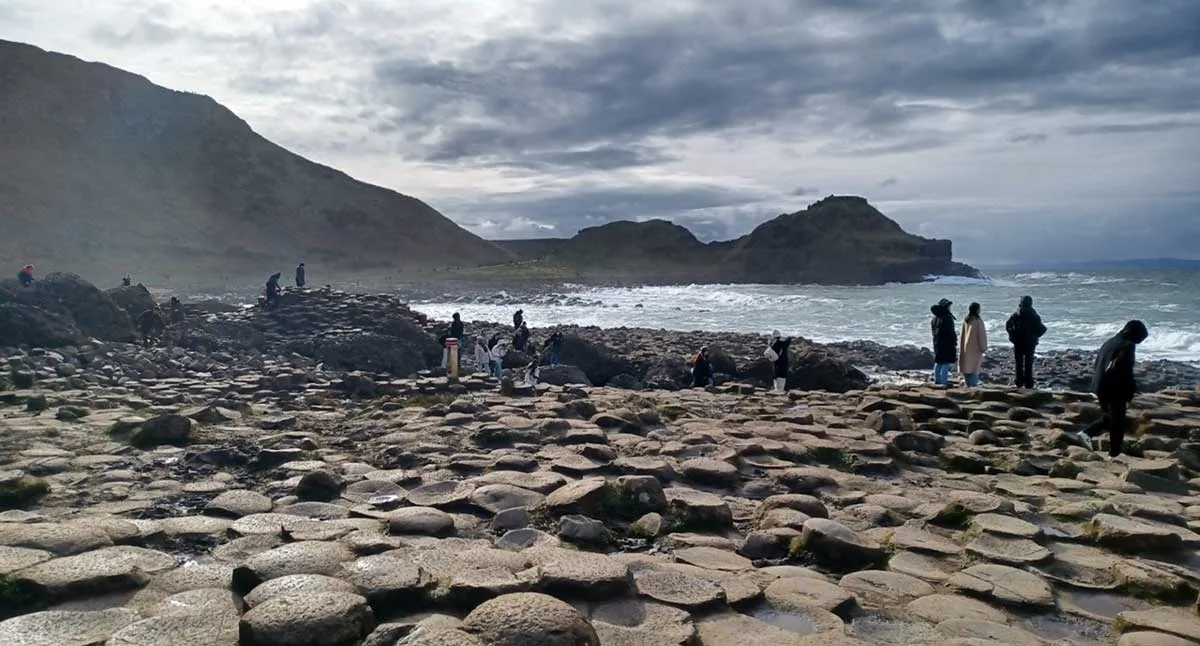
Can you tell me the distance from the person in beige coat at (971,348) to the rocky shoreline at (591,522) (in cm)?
294

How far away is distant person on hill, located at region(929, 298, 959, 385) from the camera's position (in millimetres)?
13805

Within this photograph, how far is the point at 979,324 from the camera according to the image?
1355 cm

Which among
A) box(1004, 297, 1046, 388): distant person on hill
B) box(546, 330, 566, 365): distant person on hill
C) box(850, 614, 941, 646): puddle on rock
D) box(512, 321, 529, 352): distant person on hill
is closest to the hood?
box(1004, 297, 1046, 388): distant person on hill

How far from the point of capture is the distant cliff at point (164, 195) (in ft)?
258

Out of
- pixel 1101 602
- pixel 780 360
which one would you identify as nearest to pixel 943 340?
pixel 780 360

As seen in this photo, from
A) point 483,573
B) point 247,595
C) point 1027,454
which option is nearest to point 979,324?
point 1027,454

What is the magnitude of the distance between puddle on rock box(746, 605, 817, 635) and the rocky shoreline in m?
0.02

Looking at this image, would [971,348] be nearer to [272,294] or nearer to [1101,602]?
[1101,602]

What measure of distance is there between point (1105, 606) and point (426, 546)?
364cm

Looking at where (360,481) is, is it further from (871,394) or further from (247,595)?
(871,394)

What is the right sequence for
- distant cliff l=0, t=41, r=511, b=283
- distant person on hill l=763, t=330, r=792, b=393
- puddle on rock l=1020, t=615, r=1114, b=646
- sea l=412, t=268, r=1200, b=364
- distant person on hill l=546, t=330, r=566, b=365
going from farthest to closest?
distant cliff l=0, t=41, r=511, b=283, sea l=412, t=268, r=1200, b=364, distant person on hill l=546, t=330, r=566, b=365, distant person on hill l=763, t=330, r=792, b=393, puddle on rock l=1020, t=615, r=1114, b=646

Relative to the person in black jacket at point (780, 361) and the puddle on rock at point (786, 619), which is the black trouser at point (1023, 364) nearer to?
the person in black jacket at point (780, 361)

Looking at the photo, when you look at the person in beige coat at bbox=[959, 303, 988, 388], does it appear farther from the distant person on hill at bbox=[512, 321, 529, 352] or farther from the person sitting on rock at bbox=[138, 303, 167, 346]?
the person sitting on rock at bbox=[138, 303, 167, 346]

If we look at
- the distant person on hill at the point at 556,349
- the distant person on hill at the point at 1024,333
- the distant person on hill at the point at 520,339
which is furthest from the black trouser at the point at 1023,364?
the distant person on hill at the point at 520,339
